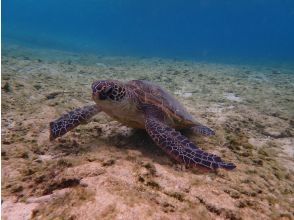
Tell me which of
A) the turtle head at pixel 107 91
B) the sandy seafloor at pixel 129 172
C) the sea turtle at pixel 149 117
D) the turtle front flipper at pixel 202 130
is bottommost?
the sandy seafloor at pixel 129 172

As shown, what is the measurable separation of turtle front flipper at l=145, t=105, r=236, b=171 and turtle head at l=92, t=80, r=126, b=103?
546mm

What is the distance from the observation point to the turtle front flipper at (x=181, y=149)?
9.77 ft

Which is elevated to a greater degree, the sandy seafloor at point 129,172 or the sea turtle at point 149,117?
the sea turtle at point 149,117

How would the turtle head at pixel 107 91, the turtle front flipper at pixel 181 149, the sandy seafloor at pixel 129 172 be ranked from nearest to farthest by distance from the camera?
the sandy seafloor at pixel 129 172 < the turtle front flipper at pixel 181 149 < the turtle head at pixel 107 91

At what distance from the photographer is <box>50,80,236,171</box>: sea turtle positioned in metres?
3.07

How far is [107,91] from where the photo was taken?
11.5ft

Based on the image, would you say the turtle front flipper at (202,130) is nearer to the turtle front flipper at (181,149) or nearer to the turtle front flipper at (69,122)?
the turtle front flipper at (181,149)

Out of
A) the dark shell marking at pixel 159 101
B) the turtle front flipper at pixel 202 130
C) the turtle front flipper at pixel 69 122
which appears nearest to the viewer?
the turtle front flipper at pixel 69 122

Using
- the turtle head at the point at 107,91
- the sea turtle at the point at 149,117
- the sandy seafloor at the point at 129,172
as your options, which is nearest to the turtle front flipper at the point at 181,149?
the sea turtle at the point at 149,117

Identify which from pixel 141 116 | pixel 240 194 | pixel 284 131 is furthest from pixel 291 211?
pixel 284 131

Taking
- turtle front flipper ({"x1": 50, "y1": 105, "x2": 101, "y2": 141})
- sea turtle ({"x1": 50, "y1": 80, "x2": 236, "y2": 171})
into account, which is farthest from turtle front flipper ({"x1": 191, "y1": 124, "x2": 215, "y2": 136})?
turtle front flipper ({"x1": 50, "y1": 105, "x2": 101, "y2": 141})

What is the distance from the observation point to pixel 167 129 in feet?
11.6

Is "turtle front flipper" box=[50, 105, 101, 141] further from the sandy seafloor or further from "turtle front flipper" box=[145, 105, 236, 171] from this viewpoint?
"turtle front flipper" box=[145, 105, 236, 171]

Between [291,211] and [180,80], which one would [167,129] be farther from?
[180,80]
